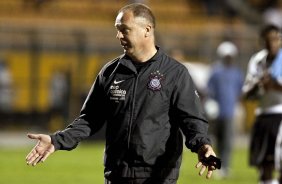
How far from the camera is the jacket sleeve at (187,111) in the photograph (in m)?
Answer: 7.27

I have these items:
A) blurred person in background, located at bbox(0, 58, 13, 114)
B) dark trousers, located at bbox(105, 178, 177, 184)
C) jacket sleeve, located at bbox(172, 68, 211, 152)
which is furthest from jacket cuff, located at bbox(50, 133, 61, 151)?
blurred person in background, located at bbox(0, 58, 13, 114)

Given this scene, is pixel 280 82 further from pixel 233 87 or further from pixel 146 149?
pixel 233 87

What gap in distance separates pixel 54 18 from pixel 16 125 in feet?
24.4

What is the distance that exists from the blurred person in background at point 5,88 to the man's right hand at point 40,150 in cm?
2340

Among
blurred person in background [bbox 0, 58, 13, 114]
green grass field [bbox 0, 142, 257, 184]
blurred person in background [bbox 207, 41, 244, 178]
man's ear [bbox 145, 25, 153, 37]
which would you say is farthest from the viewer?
blurred person in background [bbox 0, 58, 13, 114]

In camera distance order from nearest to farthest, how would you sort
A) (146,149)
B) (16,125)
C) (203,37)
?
(146,149), (16,125), (203,37)

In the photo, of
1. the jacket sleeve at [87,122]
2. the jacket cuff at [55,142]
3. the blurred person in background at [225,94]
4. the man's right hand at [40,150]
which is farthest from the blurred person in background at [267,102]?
the blurred person in background at [225,94]

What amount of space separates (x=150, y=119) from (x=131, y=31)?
0.65 m

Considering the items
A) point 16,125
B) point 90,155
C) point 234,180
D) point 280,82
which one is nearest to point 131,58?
point 280,82

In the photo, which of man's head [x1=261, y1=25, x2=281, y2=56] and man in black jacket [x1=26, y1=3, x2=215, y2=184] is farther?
man's head [x1=261, y1=25, x2=281, y2=56]

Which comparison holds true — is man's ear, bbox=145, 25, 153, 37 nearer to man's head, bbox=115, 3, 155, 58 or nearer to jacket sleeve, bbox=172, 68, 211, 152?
man's head, bbox=115, 3, 155, 58

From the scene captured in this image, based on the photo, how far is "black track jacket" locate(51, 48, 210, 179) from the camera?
7305mm

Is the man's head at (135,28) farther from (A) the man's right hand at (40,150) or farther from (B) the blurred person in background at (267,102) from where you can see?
(B) the blurred person in background at (267,102)

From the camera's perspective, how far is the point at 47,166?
1983 cm
